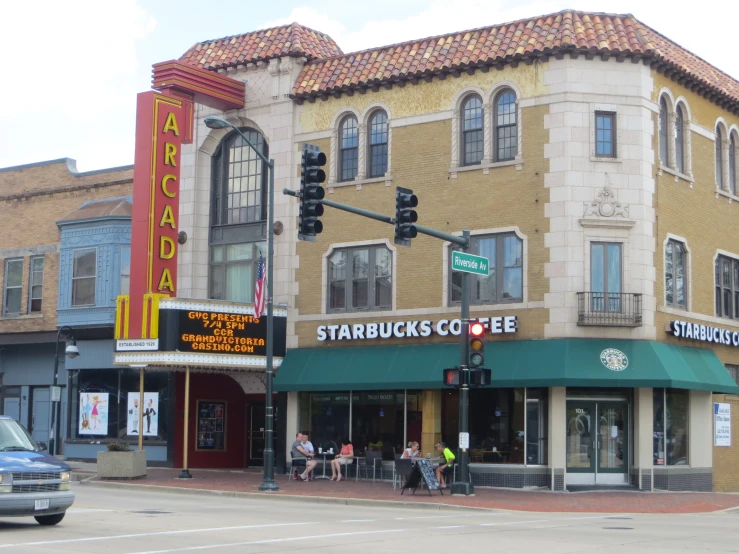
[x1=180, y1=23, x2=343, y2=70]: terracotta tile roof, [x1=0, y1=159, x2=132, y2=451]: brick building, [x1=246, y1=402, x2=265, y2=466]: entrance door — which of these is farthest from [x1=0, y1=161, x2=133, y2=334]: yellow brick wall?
[x1=246, y1=402, x2=265, y2=466]: entrance door

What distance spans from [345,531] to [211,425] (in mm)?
19471

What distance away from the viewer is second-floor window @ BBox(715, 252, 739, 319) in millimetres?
33588

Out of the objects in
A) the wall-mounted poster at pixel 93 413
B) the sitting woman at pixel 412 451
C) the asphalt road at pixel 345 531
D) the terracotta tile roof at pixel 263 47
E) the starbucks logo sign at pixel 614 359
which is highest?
the terracotta tile roof at pixel 263 47

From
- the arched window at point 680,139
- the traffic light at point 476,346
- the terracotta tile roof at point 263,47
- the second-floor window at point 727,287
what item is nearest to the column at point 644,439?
the second-floor window at point 727,287

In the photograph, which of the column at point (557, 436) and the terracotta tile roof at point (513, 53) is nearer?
the column at point (557, 436)

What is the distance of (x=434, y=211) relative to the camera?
1252 inches

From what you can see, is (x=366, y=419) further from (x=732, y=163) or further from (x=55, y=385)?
(x=732, y=163)

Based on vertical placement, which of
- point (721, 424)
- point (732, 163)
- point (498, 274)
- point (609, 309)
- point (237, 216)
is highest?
point (732, 163)

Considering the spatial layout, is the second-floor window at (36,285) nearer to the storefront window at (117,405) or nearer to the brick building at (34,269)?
the brick building at (34,269)

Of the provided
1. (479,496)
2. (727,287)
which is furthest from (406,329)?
(727,287)

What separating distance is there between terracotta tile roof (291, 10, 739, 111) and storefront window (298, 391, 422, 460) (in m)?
9.21

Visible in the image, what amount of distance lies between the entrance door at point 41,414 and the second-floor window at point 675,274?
23927mm

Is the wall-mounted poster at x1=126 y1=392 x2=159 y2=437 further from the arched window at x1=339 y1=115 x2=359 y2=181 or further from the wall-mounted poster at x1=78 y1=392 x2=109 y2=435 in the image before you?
the arched window at x1=339 y1=115 x2=359 y2=181

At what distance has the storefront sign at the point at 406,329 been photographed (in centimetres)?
3002
